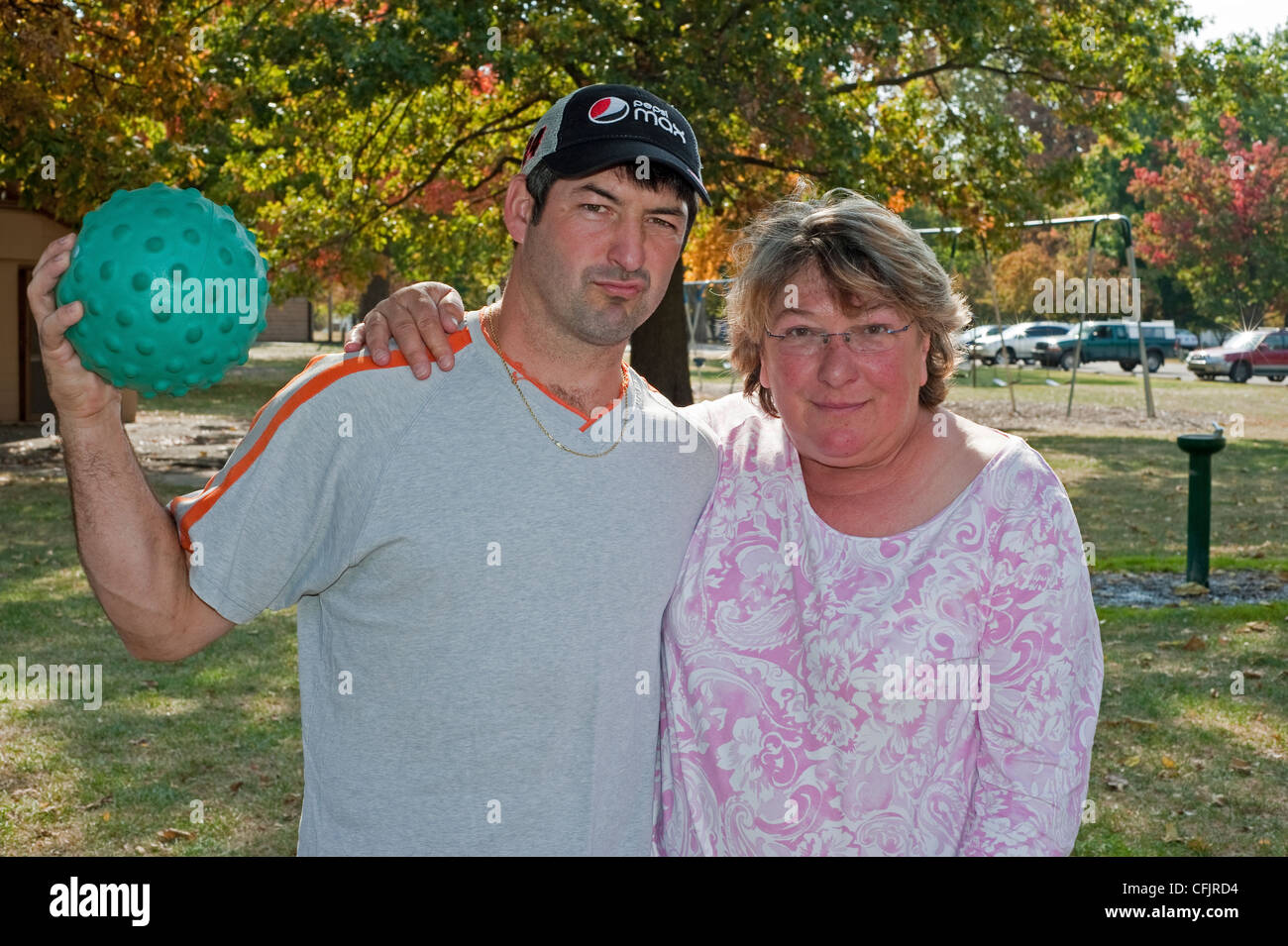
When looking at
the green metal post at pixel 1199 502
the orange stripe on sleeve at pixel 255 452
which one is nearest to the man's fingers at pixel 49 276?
the orange stripe on sleeve at pixel 255 452

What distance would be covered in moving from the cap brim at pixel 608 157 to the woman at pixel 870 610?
341mm

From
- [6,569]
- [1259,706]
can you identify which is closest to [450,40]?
[6,569]

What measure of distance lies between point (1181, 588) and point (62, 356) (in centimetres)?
975

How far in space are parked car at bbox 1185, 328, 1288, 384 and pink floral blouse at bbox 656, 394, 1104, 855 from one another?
42.9 m

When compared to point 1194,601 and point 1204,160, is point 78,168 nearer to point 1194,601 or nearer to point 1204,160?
point 1194,601

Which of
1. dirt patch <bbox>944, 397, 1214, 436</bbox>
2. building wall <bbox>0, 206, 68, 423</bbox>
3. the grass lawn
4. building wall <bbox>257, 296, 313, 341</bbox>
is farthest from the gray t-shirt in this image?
building wall <bbox>257, 296, 313, 341</bbox>

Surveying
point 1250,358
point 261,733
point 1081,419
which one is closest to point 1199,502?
point 261,733

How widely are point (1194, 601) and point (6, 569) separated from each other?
32.4 feet

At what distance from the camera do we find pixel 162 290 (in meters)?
2.74

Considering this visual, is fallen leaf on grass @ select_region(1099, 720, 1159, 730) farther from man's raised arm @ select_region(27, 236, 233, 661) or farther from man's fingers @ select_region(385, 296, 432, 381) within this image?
man's raised arm @ select_region(27, 236, 233, 661)

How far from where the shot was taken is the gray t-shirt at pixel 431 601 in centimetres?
269

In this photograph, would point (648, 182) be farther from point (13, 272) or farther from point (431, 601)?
point (13, 272)

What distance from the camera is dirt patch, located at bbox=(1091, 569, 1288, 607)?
405 inches

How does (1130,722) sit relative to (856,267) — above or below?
below
